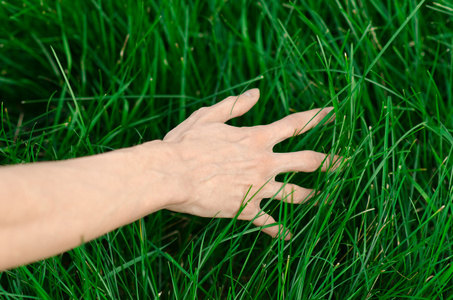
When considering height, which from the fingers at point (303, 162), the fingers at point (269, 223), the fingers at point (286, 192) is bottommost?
the fingers at point (269, 223)

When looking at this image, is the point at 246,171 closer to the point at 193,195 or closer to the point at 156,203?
the point at 193,195

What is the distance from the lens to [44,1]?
5.72ft

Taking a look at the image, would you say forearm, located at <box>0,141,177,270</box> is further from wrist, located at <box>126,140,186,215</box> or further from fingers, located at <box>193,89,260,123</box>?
fingers, located at <box>193,89,260,123</box>

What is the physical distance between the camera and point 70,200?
965 mm

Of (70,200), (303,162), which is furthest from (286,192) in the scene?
→ (70,200)

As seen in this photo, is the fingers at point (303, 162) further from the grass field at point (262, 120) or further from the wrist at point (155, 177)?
the wrist at point (155, 177)

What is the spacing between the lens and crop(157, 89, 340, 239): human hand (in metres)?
1.19

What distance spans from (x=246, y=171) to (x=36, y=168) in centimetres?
49

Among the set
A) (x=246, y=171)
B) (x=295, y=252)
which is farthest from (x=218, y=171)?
(x=295, y=252)

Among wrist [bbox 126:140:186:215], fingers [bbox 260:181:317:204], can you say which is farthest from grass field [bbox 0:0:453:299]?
wrist [bbox 126:140:186:215]

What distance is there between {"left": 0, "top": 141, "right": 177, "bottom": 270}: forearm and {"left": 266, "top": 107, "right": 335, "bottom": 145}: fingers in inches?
12.9

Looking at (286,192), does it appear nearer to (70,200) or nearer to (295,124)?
(295,124)

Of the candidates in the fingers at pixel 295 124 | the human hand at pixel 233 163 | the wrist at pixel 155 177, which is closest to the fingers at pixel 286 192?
the human hand at pixel 233 163

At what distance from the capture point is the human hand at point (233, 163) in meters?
1.19
